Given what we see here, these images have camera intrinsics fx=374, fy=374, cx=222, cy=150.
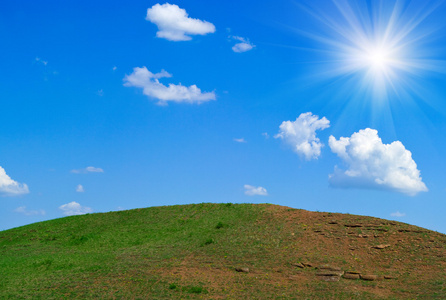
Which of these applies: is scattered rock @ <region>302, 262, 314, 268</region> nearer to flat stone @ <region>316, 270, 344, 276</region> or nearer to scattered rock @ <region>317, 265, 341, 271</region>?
scattered rock @ <region>317, 265, 341, 271</region>

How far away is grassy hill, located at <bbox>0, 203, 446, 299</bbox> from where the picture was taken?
25.1 m

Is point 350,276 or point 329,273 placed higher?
point 329,273

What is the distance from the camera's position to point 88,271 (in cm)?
2883

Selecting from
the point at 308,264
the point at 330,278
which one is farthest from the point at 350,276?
the point at 308,264

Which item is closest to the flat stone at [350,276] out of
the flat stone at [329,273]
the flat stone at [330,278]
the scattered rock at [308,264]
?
the flat stone at [329,273]

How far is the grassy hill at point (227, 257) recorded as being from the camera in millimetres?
25094

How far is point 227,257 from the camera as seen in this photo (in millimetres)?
29891

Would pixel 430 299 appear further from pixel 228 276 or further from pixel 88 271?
pixel 88 271

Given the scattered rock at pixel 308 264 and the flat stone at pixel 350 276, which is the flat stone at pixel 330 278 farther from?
the scattered rock at pixel 308 264

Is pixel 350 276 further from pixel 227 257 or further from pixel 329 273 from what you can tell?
pixel 227 257

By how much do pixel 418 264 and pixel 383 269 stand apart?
9.93ft

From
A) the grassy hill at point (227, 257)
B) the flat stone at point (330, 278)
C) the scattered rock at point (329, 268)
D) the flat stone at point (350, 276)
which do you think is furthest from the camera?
the scattered rock at point (329, 268)

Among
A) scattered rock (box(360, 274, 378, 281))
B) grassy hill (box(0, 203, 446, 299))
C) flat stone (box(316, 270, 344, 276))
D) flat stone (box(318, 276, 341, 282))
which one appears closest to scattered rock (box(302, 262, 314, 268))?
grassy hill (box(0, 203, 446, 299))

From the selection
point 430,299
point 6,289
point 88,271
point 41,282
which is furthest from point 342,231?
point 6,289
